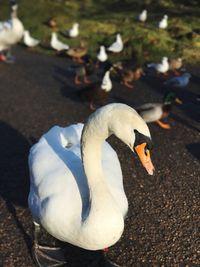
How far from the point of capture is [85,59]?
13.4 m

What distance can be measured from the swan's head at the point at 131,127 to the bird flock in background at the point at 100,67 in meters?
5.72

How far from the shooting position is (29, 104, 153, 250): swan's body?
4.09 metres

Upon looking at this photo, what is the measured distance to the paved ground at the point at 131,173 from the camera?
6.21 metres

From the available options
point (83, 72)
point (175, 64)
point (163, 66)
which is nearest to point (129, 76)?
point (163, 66)

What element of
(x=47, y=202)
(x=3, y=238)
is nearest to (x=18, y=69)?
(x=3, y=238)

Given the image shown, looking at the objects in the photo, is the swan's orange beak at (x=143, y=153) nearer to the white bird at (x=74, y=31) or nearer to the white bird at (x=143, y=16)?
the white bird at (x=74, y=31)

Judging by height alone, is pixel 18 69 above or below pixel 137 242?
below

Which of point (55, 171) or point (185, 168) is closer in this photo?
point (55, 171)

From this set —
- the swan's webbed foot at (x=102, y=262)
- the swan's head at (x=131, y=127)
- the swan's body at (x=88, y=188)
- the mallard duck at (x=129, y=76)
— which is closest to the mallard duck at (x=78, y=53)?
the mallard duck at (x=129, y=76)

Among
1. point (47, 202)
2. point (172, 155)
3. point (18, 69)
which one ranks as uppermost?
point (47, 202)

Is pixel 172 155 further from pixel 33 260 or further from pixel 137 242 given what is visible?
pixel 33 260

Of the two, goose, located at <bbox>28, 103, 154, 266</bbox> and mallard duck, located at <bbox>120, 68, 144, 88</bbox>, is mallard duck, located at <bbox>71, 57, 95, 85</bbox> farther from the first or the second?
goose, located at <bbox>28, 103, 154, 266</bbox>

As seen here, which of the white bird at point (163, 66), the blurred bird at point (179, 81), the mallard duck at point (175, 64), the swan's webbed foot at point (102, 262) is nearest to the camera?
Result: the swan's webbed foot at point (102, 262)

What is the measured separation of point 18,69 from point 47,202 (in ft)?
31.5
